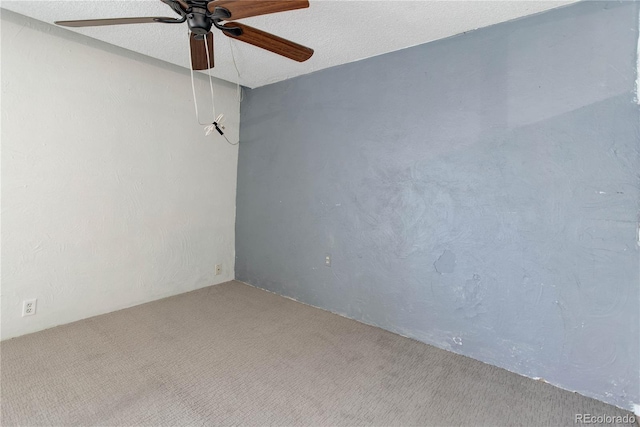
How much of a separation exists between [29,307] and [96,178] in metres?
1.04

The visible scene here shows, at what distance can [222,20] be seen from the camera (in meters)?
1.58

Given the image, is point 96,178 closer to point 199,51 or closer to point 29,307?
point 29,307

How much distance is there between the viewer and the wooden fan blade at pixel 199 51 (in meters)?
1.82

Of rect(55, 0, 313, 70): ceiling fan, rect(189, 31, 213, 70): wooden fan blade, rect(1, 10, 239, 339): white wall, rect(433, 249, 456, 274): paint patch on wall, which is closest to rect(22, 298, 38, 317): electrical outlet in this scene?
rect(1, 10, 239, 339): white wall

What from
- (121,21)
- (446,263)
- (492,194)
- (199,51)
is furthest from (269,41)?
(446,263)

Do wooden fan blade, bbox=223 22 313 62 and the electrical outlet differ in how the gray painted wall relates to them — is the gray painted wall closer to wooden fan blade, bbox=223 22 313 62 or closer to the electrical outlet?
wooden fan blade, bbox=223 22 313 62

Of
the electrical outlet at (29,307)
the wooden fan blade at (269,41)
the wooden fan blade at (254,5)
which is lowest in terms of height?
the electrical outlet at (29,307)

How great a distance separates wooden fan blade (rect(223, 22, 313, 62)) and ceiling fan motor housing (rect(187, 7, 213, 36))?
0.09 m

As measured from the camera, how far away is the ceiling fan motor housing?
5.06 feet

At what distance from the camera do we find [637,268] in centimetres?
173

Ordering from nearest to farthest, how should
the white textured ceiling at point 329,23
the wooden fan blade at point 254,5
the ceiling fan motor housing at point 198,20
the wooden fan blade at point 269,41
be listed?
1. the wooden fan blade at point 254,5
2. the ceiling fan motor housing at point 198,20
3. the wooden fan blade at point 269,41
4. the white textured ceiling at point 329,23

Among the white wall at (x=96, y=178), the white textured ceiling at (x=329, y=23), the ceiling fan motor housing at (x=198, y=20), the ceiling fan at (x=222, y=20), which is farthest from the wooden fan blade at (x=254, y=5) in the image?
the white wall at (x=96, y=178)

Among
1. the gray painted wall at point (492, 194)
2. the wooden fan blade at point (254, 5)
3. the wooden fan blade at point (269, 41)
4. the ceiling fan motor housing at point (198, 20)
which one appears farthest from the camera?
the gray painted wall at point (492, 194)

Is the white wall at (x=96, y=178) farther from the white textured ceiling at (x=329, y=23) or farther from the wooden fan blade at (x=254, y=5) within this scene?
the wooden fan blade at (x=254, y=5)
